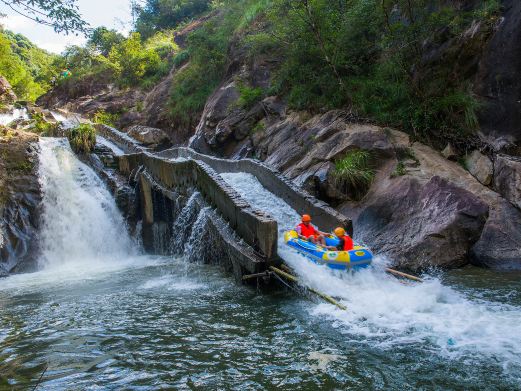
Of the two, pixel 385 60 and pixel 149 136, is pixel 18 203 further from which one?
pixel 385 60

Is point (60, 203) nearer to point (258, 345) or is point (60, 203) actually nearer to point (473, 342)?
point (258, 345)

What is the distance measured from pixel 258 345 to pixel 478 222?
6.15 meters

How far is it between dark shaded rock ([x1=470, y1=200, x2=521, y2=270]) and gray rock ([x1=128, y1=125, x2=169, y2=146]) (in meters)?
19.4

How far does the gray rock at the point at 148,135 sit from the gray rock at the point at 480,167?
1796 centimetres

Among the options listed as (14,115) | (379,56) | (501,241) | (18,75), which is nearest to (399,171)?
(501,241)

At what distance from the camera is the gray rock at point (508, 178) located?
9969mm

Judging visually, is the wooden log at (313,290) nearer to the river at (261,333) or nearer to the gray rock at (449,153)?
the river at (261,333)

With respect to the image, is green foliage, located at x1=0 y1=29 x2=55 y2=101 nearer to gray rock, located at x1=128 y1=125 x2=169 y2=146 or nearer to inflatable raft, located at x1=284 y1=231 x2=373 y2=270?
gray rock, located at x1=128 y1=125 x2=169 y2=146

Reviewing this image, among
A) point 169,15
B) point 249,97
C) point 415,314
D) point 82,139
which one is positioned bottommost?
point 415,314

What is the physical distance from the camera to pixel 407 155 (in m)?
12.0


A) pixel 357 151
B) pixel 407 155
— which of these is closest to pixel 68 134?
pixel 357 151

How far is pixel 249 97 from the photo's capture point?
20.2 metres

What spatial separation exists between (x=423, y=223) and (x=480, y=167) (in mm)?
2822

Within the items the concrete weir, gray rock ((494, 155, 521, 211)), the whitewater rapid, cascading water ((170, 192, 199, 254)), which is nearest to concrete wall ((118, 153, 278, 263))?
the concrete weir
